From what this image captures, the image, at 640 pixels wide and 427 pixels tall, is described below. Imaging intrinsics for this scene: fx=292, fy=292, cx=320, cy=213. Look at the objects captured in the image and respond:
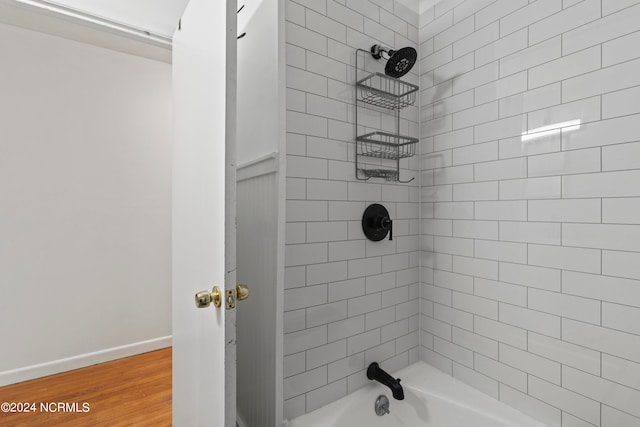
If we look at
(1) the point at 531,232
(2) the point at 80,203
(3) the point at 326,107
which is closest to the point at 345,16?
(3) the point at 326,107

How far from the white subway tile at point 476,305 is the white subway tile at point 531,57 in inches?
39.1

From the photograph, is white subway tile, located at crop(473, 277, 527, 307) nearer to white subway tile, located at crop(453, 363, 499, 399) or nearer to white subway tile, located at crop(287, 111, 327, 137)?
white subway tile, located at crop(453, 363, 499, 399)

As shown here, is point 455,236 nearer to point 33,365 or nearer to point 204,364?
point 204,364

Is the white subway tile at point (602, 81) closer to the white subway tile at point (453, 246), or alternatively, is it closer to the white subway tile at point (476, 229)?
the white subway tile at point (476, 229)

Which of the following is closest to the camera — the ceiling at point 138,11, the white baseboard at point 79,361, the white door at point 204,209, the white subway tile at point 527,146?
the white door at point 204,209

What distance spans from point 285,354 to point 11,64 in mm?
2629

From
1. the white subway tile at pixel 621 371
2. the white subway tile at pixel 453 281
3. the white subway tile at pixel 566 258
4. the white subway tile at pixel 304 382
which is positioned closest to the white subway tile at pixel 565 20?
the white subway tile at pixel 566 258

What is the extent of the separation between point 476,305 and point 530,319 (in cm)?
22

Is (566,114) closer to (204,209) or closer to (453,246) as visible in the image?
(453,246)

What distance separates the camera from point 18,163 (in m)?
2.00

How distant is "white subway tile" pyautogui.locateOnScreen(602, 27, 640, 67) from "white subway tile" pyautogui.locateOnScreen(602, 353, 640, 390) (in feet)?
3.20

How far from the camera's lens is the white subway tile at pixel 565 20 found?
1.00 metres

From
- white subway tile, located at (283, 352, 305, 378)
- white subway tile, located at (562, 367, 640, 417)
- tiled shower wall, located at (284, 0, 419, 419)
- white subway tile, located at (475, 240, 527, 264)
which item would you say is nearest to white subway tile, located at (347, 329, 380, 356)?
tiled shower wall, located at (284, 0, 419, 419)

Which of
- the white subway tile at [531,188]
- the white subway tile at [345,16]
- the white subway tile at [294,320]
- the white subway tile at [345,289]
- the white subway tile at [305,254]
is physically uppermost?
the white subway tile at [345,16]
